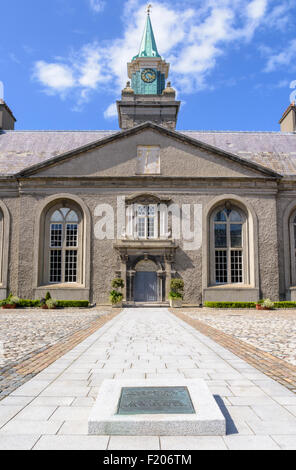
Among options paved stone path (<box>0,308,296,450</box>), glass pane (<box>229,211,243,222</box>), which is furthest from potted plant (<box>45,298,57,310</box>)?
paved stone path (<box>0,308,296,450</box>)

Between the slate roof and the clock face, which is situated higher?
the clock face

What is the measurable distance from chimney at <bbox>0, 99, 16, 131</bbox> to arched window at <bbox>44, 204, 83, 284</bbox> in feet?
40.2

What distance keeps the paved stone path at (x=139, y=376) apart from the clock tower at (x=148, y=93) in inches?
1219

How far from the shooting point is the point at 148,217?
26812mm

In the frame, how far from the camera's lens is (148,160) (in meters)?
27.4

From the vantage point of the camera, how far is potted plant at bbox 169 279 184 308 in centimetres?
2469

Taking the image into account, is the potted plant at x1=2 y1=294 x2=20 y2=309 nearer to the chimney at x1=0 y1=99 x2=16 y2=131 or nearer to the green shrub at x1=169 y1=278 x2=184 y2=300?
the green shrub at x1=169 y1=278 x2=184 y2=300

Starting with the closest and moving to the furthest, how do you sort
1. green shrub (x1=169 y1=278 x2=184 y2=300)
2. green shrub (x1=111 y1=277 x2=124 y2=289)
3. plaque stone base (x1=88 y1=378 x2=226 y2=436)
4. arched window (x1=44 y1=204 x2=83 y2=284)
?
plaque stone base (x1=88 y1=378 x2=226 y2=436)
green shrub (x1=169 y1=278 x2=184 y2=300)
green shrub (x1=111 y1=277 x2=124 y2=289)
arched window (x1=44 y1=204 x2=83 y2=284)

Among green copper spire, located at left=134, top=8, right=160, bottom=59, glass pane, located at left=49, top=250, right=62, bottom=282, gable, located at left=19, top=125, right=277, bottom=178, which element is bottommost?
glass pane, located at left=49, top=250, right=62, bottom=282

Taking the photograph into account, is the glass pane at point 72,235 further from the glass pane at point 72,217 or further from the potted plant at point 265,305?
the potted plant at point 265,305

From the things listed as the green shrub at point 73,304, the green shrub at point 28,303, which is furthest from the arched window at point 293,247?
the green shrub at point 28,303

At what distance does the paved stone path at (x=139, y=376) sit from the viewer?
11.9 feet

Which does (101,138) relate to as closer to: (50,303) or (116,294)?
(116,294)

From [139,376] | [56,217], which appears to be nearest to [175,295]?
[56,217]
